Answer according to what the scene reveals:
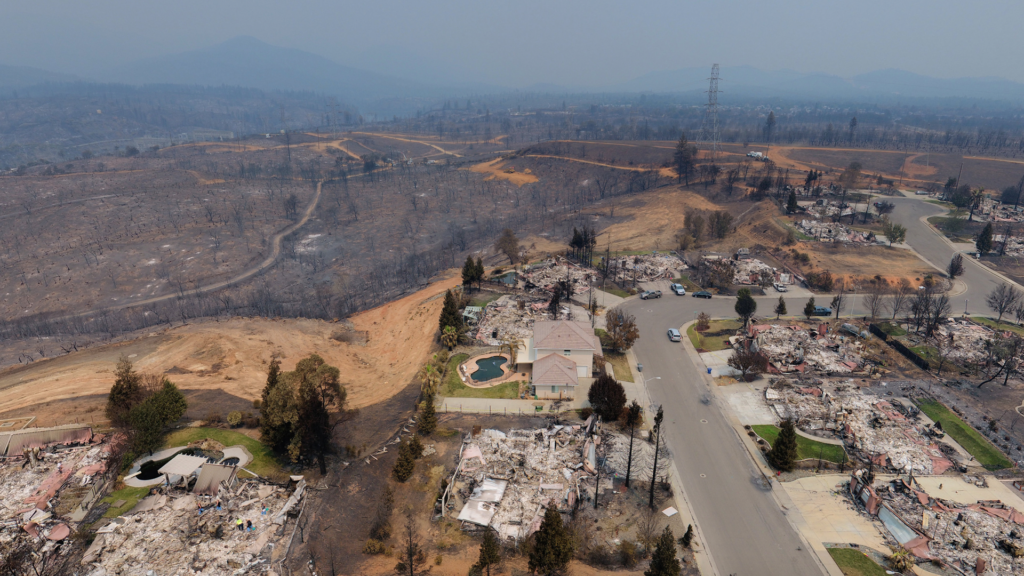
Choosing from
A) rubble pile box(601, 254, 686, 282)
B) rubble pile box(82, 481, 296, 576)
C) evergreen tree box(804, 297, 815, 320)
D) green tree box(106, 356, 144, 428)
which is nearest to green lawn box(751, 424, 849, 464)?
evergreen tree box(804, 297, 815, 320)

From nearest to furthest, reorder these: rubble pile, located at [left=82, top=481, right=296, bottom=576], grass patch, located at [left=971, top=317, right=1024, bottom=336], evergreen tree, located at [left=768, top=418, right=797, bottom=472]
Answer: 1. rubble pile, located at [left=82, top=481, right=296, bottom=576]
2. evergreen tree, located at [left=768, top=418, right=797, bottom=472]
3. grass patch, located at [left=971, top=317, right=1024, bottom=336]

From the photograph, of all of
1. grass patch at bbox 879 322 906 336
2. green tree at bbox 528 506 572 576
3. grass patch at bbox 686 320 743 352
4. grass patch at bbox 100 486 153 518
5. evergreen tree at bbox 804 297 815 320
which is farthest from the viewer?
evergreen tree at bbox 804 297 815 320

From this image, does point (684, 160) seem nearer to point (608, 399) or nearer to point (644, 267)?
point (644, 267)

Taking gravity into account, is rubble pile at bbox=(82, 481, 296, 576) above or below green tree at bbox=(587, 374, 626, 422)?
below

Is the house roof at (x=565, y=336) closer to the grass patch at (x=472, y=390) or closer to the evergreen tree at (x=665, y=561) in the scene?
the grass patch at (x=472, y=390)

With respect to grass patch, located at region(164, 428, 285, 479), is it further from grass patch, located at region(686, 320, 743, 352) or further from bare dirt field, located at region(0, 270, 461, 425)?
grass patch, located at region(686, 320, 743, 352)

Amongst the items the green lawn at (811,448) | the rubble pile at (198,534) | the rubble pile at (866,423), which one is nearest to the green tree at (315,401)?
the rubble pile at (198,534)
